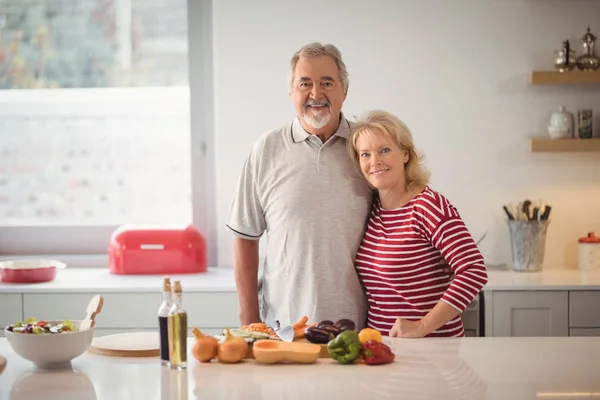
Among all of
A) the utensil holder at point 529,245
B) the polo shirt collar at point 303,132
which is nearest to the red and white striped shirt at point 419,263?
the polo shirt collar at point 303,132

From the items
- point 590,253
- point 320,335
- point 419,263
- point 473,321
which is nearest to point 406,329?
point 419,263

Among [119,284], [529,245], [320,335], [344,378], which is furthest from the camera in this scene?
[529,245]

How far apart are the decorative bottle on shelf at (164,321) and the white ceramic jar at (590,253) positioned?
243cm

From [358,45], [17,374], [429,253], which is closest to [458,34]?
[358,45]

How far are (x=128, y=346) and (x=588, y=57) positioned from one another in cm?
261

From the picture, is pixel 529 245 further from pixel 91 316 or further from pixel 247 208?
pixel 91 316

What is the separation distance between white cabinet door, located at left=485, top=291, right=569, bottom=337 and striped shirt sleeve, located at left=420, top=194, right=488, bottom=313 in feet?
3.30

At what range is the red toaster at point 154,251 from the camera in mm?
3900

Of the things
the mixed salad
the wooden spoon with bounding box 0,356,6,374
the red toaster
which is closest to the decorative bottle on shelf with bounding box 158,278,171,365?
the mixed salad

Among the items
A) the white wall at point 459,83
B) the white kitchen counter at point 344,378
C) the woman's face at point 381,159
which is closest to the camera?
the white kitchen counter at point 344,378

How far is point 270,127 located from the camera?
410 centimetres

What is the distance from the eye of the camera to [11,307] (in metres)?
3.62

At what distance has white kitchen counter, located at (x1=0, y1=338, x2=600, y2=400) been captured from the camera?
6.06ft

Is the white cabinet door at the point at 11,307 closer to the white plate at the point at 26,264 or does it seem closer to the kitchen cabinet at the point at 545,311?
the white plate at the point at 26,264
